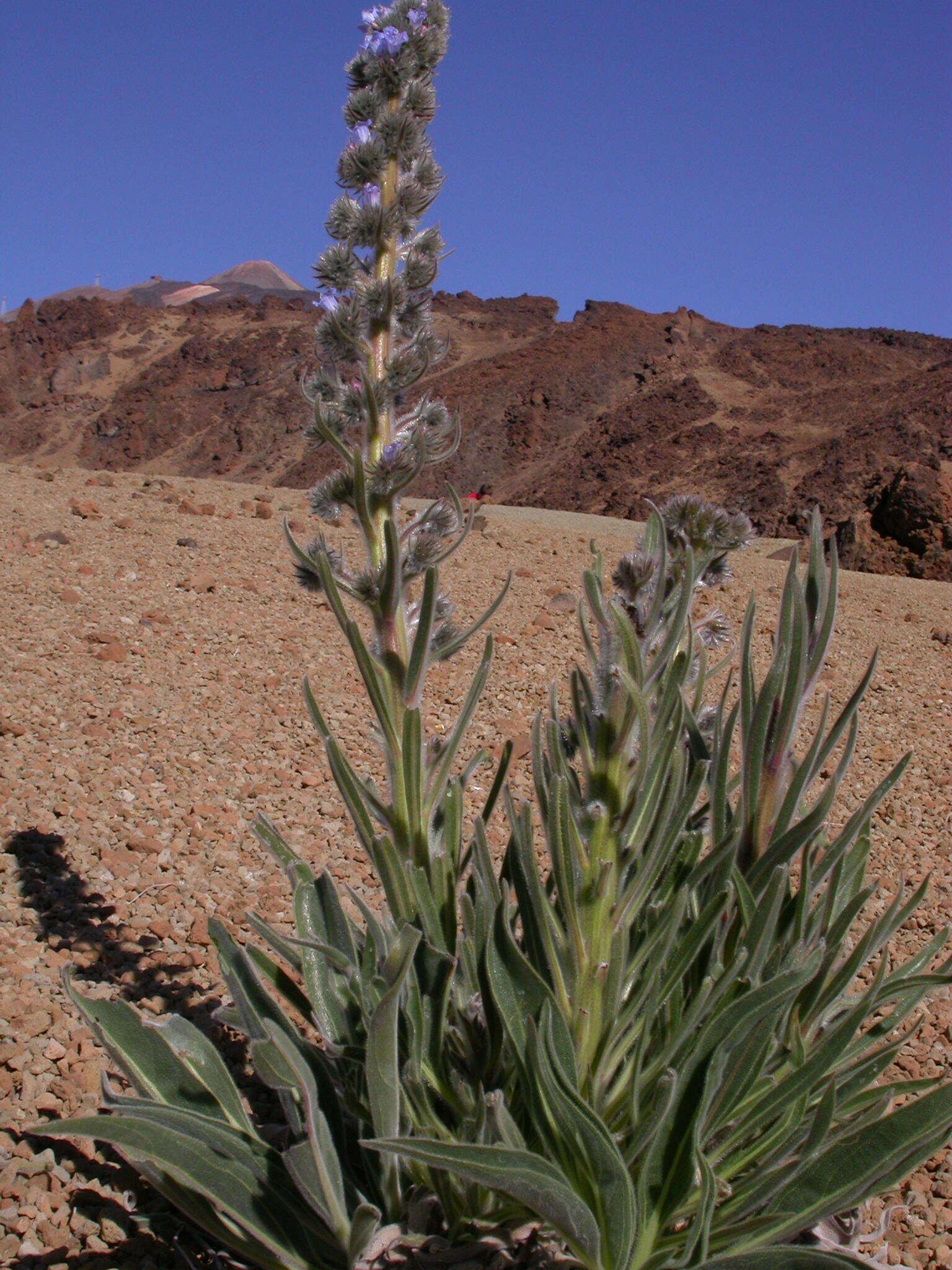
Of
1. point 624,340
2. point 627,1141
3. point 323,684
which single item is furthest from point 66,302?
point 627,1141

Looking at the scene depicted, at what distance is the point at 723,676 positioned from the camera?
4699 millimetres

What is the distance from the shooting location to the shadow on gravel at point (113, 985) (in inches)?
64.9

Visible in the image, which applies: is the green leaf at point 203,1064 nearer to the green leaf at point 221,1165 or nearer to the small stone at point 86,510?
the green leaf at point 221,1165

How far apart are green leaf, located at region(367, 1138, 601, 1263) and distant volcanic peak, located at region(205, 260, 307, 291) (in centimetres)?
8386

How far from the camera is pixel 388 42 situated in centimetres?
182

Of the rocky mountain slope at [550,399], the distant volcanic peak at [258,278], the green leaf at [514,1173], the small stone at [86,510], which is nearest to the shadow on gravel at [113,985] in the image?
the green leaf at [514,1173]

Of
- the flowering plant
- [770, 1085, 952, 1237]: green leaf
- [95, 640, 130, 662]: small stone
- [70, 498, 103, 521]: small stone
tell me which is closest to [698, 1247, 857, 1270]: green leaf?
the flowering plant

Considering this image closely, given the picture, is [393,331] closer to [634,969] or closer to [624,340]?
[634,969]

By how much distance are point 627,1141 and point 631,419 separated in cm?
3277

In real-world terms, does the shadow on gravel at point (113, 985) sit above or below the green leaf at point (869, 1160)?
below

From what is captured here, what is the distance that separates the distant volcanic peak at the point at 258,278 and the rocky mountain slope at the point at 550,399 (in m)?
35.6

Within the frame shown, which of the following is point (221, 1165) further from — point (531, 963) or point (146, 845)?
point (146, 845)

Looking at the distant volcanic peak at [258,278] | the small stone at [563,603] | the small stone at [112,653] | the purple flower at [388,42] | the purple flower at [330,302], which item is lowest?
the small stone at [112,653]

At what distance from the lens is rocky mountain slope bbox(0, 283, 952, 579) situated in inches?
1055
